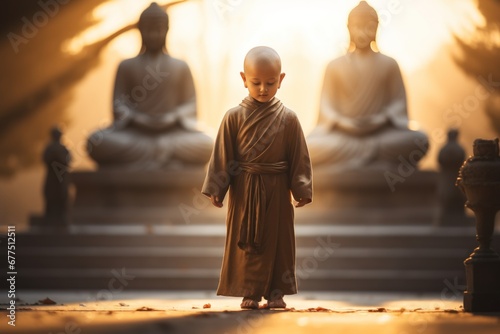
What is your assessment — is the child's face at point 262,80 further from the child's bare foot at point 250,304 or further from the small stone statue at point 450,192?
the small stone statue at point 450,192

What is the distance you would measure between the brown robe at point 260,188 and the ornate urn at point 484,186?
859 millimetres

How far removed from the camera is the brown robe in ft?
21.2

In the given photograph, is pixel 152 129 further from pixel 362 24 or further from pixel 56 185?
pixel 362 24

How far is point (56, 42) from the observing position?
597 inches

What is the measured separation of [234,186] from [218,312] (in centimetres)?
76

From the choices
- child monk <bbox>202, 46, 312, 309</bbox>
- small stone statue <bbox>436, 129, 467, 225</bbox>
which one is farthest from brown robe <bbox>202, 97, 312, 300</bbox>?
small stone statue <bbox>436, 129, 467, 225</bbox>

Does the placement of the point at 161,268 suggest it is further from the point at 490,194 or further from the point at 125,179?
the point at 490,194

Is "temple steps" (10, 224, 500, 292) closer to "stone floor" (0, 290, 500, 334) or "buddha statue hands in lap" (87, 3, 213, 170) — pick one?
"buddha statue hands in lap" (87, 3, 213, 170)

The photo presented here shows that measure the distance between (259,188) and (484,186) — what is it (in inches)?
46.9

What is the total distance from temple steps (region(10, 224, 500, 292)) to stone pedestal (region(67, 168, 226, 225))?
1.44 meters

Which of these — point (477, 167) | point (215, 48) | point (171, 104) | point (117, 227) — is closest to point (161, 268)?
point (117, 227)

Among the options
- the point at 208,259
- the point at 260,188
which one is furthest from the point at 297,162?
the point at 208,259

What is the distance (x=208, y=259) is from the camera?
31.6ft

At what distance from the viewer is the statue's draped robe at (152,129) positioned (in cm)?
1197
